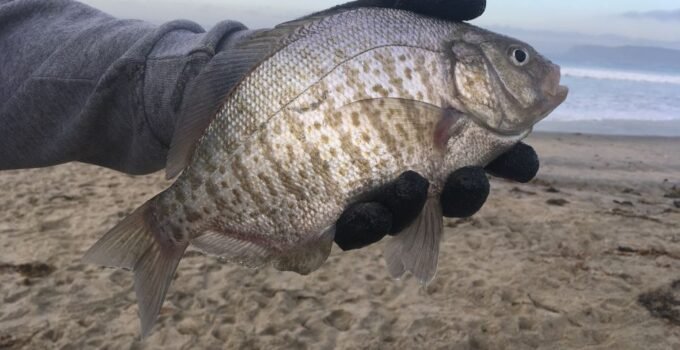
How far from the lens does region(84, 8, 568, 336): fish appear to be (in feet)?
7.00

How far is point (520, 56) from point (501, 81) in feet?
0.49

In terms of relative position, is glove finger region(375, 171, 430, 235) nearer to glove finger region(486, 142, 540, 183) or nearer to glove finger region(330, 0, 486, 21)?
glove finger region(486, 142, 540, 183)

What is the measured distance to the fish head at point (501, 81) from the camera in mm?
2330

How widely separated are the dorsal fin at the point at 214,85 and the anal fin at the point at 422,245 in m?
0.83

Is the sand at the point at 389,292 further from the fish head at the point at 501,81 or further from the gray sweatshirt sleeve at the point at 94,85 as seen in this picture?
the fish head at the point at 501,81

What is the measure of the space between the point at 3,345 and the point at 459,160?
369 centimetres

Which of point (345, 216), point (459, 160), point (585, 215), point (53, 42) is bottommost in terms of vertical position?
point (585, 215)

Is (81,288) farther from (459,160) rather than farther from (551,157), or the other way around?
(551,157)

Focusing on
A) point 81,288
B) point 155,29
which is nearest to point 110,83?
point 155,29

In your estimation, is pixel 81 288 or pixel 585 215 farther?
pixel 585 215

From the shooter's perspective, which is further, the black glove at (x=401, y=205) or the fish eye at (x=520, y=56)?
the fish eye at (x=520, y=56)

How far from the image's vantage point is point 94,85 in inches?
109

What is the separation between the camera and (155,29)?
2.84 metres

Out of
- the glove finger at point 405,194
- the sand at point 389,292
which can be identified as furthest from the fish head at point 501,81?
the sand at point 389,292
